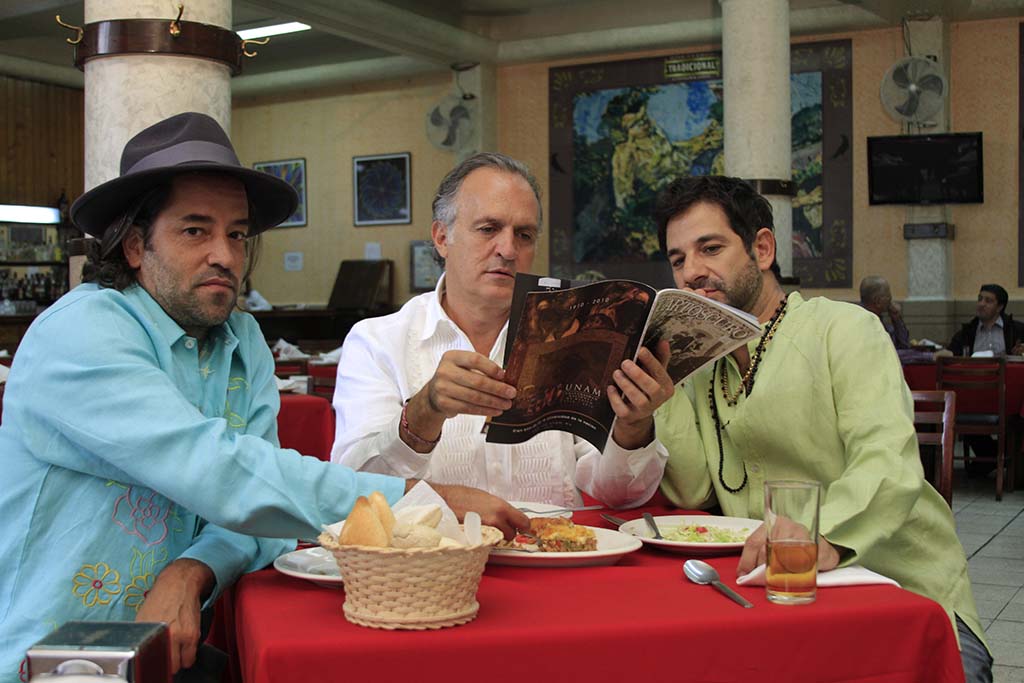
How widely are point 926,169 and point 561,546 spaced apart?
11996mm

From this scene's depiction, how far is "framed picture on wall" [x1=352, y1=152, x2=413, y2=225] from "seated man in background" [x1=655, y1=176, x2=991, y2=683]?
13.4m

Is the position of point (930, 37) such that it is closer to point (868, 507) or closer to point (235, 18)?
point (235, 18)

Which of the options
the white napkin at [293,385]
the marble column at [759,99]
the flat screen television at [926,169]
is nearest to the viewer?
the white napkin at [293,385]

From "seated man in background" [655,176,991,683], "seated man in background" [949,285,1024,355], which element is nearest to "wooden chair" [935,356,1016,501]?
"seated man in background" [949,285,1024,355]

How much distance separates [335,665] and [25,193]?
631 inches

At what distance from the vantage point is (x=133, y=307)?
1.85m

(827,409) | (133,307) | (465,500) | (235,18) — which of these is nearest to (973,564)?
(827,409)

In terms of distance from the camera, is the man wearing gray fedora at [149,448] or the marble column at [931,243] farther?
the marble column at [931,243]

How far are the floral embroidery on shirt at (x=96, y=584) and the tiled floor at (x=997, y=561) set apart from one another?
10.1 feet

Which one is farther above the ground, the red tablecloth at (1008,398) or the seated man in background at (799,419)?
the seated man in background at (799,419)

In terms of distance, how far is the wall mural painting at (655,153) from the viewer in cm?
1342

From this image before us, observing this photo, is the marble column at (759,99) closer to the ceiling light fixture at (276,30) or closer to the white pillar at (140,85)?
the white pillar at (140,85)

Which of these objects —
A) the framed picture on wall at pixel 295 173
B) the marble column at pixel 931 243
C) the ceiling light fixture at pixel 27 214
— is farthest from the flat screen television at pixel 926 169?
the ceiling light fixture at pixel 27 214

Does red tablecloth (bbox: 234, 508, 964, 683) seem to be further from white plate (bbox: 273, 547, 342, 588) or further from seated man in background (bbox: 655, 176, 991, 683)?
seated man in background (bbox: 655, 176, 991, 683)
